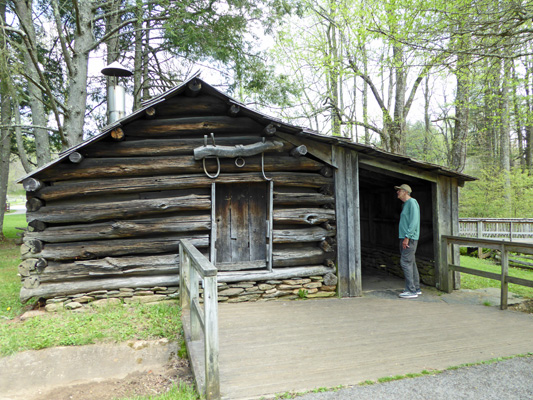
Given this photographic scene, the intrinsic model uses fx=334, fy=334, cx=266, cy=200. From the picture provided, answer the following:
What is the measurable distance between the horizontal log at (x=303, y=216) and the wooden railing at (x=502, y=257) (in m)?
2.43

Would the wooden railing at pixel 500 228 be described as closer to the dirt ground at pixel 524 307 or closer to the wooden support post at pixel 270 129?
the dirt ground at pixel 524 307

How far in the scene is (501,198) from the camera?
17031 mm

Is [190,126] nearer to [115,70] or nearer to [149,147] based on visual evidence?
[149,147]

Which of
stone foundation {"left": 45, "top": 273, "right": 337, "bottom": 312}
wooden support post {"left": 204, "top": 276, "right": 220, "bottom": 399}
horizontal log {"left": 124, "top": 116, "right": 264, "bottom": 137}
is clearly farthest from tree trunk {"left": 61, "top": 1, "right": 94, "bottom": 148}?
wooden support post {"left": 204, "top": 276, "right": 220, "bottom": 399}

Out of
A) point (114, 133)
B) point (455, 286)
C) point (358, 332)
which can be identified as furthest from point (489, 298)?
point (114, 133)

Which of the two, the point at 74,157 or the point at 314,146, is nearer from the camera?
the point at 74,157

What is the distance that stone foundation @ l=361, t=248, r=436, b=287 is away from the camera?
23.8ft

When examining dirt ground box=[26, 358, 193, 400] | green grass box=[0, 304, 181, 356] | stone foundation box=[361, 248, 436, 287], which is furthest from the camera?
stone foundation box=[361, 248, 436, 287]

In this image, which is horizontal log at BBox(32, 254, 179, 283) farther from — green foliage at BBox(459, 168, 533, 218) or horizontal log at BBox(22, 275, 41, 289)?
green foliage at BBox(459, 168, 533, 218)

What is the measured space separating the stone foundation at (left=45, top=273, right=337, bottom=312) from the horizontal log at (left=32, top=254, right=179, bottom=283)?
0.29 m

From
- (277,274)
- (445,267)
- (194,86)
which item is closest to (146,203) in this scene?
(194,86)

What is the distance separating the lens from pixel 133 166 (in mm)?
5645

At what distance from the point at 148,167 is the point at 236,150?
1.53 meters

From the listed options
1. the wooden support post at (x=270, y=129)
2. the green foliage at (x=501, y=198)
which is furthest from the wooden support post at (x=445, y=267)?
the green foliage at (x=501, y=198)
